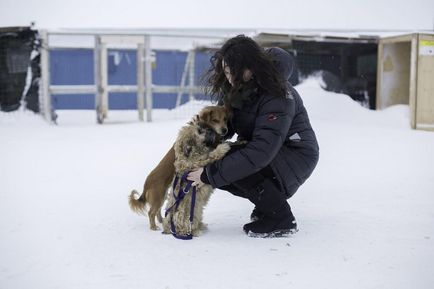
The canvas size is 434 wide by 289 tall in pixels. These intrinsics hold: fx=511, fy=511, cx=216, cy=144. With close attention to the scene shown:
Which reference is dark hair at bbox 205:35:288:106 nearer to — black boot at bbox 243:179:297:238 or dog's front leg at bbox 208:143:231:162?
dog's front leg at bbox 208:143:231:162

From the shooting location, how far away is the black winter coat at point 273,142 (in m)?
3.12

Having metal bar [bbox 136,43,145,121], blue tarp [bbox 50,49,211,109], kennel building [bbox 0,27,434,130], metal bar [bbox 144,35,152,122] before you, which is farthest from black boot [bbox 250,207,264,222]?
blue tarp [bbox 50,49,211,109]

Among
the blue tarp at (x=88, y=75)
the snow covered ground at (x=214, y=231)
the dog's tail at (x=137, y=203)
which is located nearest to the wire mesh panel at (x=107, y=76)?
the blue tarp at (x=88, y=75)

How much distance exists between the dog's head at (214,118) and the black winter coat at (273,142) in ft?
0.37

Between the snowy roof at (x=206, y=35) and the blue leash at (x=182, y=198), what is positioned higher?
the snowy roof at (x=206, y=35)

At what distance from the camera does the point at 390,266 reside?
277cm

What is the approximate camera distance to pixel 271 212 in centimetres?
330

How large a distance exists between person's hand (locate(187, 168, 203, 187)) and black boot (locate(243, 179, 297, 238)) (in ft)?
1.15

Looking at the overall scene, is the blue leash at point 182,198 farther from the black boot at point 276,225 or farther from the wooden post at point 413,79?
the wooden post at point 413,79

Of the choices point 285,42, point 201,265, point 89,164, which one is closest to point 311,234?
point 201,265

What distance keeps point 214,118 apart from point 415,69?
753cm

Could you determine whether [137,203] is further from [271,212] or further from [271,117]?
[271,117]

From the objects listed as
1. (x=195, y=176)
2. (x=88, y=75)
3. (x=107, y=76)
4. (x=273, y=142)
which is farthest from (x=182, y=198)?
(x=88, y=75)

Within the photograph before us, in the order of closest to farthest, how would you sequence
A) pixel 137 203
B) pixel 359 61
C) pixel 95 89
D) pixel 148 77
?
pixel 137 203
pixel 359 61
pixel 95 89
pixel 148 77
